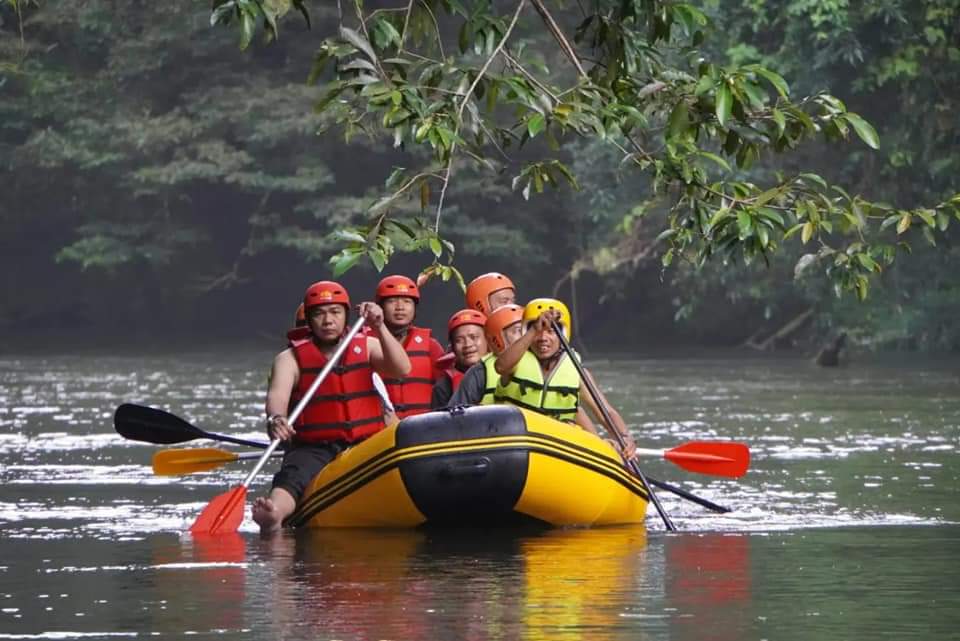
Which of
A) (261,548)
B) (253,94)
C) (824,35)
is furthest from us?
(253,94)

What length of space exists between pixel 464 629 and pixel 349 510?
11.6ft

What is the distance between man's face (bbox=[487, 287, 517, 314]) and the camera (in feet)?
43.9

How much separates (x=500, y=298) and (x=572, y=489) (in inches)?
→ 88.0

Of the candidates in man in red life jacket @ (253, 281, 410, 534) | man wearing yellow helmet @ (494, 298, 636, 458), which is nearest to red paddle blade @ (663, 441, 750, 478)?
man wearing yellow helmet @ (494, 298, 636, 458)

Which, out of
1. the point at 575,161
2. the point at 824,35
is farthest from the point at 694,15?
the point at 575,161

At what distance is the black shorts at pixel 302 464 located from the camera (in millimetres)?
11852

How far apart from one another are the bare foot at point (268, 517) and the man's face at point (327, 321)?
883mm

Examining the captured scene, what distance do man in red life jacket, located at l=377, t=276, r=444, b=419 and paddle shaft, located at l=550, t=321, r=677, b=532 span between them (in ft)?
3.65

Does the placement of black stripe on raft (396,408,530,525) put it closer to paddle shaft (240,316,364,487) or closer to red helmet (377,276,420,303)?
paddle shaft (240,316,364,487)

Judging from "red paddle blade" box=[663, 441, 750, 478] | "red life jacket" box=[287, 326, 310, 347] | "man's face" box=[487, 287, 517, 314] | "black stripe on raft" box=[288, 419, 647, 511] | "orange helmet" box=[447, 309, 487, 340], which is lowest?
"red paddle blade" box=[663, 441, 750, 478]

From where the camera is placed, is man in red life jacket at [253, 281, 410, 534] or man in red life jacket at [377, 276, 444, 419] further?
man in red life jacket at [377, 276, 444, 419]

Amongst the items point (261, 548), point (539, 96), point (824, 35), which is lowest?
point (261, 548)

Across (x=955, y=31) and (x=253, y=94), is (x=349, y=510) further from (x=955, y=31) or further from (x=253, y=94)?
(x=253, y=94)

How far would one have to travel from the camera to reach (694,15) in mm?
9680
